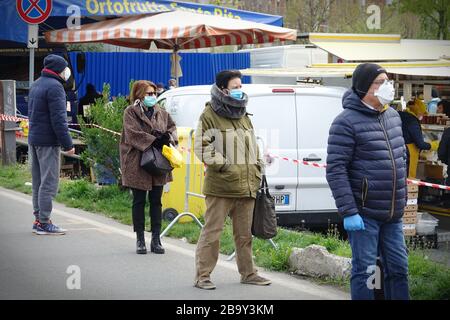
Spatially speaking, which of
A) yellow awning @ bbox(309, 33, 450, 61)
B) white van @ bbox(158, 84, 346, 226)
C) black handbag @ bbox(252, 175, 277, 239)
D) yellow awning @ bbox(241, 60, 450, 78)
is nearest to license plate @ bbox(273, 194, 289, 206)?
white van @ bbox(158, 84, 346, 226)

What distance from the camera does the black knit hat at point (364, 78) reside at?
624 centimetres

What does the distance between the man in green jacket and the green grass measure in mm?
987

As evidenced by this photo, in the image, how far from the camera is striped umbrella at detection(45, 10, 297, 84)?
17.9 m

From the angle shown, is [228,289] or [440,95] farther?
[440,95]

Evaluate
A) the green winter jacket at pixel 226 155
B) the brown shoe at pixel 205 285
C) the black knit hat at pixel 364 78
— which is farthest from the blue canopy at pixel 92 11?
the black knit hat at pixel 364 78

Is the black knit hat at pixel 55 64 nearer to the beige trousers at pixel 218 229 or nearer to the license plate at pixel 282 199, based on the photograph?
the license plate at pixel 282 199

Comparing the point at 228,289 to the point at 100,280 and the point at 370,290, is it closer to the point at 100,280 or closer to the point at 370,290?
the point at 100,280

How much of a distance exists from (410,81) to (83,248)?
31.6 feet

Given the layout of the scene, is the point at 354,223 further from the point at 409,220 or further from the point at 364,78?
the point at 409,220

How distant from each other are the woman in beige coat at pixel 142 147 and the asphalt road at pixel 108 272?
1.04 feet

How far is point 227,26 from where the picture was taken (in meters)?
18.0

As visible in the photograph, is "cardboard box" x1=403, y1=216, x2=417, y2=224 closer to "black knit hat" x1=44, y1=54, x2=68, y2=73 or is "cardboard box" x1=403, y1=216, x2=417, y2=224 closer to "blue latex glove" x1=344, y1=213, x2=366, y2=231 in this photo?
"black knit hat" x1=44, y1=54, x2=68, y2=73

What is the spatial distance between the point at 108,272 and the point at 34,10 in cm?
751

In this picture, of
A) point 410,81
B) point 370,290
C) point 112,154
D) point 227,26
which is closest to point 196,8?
point 227,26
